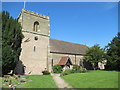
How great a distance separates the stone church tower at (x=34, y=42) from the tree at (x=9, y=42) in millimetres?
3912

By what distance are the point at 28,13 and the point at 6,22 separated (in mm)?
8068

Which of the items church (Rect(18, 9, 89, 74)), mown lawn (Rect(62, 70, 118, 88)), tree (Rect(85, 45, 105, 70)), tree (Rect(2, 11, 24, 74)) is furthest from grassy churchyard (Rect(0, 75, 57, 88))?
tree (Rect(85, 45, 105, 70))

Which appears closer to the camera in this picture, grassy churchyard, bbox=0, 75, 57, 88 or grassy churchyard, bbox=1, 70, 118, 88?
grassy churchyard, bbox=1, 70, 118, 88

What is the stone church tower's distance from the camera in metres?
21.6

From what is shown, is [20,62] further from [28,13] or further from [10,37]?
[28,13]

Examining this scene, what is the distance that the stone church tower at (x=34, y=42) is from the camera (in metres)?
21.6

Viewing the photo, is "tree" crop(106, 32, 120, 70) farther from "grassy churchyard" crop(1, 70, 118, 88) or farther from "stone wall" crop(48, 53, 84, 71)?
"grassy churchyard" crop(1, 70, 118, 88)

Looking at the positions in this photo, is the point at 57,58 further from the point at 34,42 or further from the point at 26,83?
the point at 26,83

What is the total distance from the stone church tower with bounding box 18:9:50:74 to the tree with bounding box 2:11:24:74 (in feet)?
12.8

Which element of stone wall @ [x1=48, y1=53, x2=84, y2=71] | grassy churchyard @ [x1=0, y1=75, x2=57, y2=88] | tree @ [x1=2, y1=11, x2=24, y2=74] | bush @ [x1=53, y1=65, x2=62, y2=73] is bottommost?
bush @ [x1=53, y1=65, x2=62, y2=73]

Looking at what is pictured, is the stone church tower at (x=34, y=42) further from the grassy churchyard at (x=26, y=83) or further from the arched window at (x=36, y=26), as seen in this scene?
the grassy churchyard at (x=26, y=83)

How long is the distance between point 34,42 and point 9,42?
24.9ft

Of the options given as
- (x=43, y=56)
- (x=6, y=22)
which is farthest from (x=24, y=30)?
(x=43, y=56)

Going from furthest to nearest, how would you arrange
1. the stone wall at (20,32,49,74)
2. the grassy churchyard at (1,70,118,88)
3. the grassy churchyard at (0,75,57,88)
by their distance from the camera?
the stone wall at (20,32,49,74), the grassy churchyard at (0,75,57,88), the grassy churchyard at (1,70,118,88)
